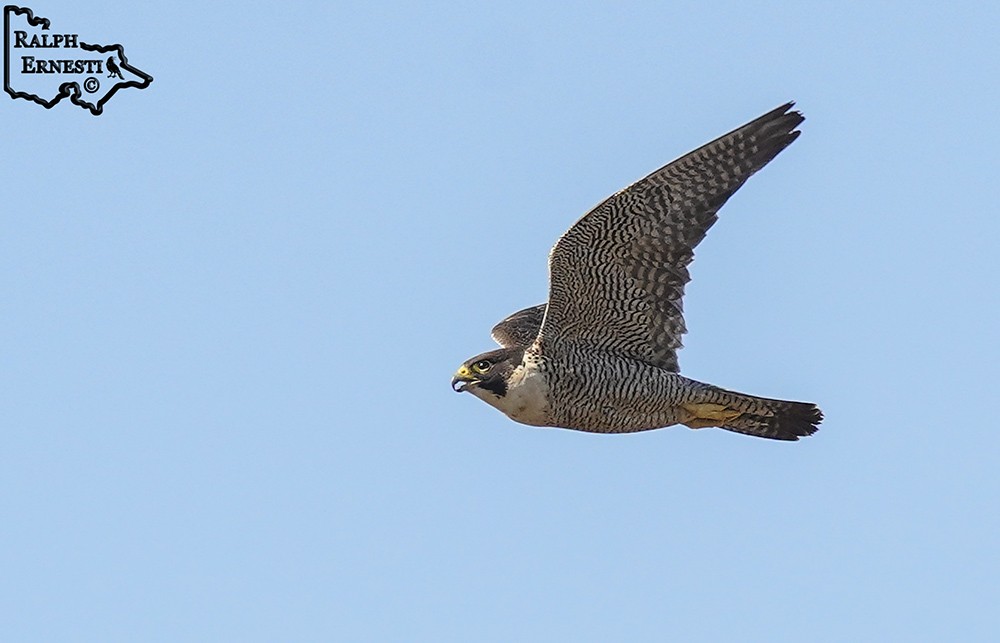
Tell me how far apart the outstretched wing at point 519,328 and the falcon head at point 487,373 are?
1122 mm

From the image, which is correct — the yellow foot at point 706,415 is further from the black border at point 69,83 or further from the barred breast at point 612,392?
the black border at point 69,83

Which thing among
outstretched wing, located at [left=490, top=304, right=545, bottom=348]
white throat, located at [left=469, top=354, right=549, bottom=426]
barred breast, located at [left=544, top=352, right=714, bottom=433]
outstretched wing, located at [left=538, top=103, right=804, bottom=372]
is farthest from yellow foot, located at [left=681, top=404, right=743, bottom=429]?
outstretched wing, located at [left=490, top=304, right=545, bottom=348]

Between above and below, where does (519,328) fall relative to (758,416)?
above

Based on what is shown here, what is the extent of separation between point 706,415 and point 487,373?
2004mm

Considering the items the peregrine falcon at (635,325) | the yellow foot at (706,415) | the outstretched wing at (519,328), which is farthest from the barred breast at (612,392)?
the outstretched wing at (519,328)

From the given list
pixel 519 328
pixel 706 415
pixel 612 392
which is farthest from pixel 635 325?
pixel 519 328

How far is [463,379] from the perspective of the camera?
17297 millimetres

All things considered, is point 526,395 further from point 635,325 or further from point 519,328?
point 519,328

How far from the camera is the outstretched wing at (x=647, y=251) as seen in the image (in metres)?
16.5

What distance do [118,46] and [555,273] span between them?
6507 millimetres

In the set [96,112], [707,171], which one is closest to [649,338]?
[707,171]

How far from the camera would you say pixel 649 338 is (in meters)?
17.3

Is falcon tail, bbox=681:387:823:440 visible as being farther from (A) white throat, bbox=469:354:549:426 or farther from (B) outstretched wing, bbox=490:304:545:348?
(B) outstretched wing, bbox=490:304:545:348

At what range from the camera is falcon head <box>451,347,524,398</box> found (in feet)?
56.2
